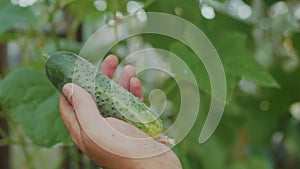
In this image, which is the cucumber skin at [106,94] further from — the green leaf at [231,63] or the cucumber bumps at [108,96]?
the green leaf at [231,63]

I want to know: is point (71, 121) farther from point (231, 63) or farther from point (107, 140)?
point (231, 63)

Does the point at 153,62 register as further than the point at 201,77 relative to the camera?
Yes

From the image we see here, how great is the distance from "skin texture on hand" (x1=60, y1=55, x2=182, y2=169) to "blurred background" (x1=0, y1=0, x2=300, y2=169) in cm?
19

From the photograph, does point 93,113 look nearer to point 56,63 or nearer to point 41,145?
point 56,63

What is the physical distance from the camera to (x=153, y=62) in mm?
1098

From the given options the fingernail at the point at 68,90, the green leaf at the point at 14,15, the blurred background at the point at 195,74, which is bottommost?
the blurred background at the point at 195,74

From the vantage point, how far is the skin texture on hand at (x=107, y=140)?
482 mm

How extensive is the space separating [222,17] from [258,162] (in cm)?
34

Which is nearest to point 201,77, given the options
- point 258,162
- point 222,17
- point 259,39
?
point 222,17

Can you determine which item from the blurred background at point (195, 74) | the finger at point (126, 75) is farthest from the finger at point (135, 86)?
the blurred background at point (195, 74)

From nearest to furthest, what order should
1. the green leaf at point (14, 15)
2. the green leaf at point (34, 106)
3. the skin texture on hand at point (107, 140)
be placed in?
the skin texture on hand at point (107, 140) < the green leaf at point (34, 106) < the green leaf at point (14, 15)

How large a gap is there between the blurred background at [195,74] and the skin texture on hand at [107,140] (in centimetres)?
19

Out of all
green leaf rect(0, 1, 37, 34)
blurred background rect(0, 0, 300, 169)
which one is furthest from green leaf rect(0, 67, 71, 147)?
green leaf rect(0, 1, 37, 34)

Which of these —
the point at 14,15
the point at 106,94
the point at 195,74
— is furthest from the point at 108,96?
the point at 14,15
